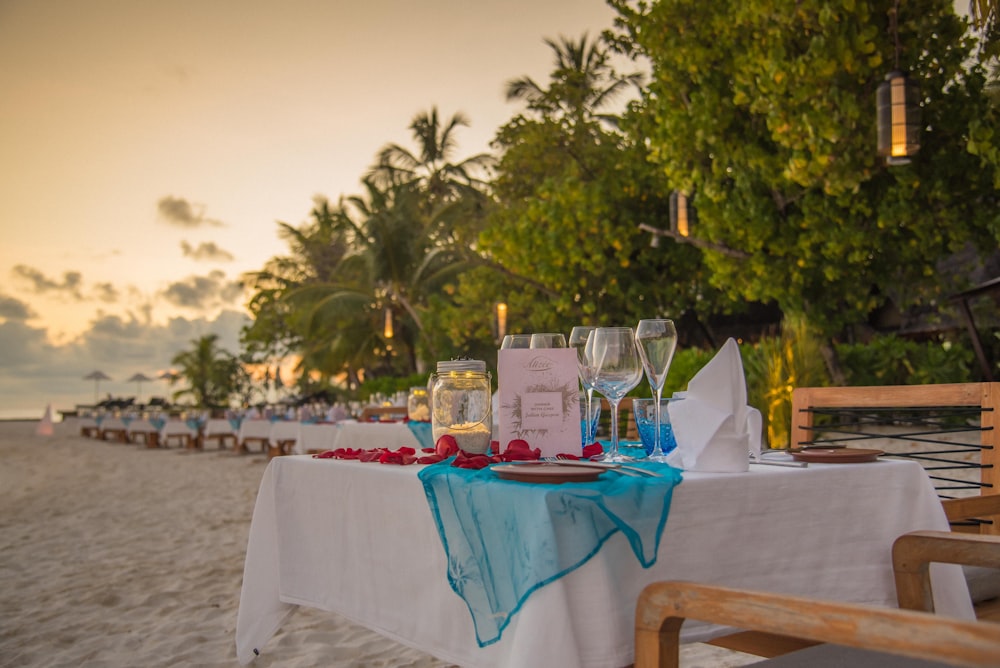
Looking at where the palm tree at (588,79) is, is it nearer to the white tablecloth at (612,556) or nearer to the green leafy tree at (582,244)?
the green leafy tree at (582,244)

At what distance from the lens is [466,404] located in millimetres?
1780

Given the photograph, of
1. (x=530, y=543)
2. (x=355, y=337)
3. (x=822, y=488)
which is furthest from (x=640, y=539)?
(x=355, y=337)

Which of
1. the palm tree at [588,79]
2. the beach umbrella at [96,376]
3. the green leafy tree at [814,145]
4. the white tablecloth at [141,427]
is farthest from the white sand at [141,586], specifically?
the beach umbrella at [96,376]

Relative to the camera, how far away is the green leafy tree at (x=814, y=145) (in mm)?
7578

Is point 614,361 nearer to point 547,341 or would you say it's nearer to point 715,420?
point 547,341

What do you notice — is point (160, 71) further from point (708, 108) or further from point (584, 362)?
point (584, 362)

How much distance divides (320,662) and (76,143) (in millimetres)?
15968

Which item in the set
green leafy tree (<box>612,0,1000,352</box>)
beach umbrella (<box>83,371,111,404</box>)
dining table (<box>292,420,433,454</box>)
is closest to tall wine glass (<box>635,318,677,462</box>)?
dining table (<box>292,420,433,454</box>)

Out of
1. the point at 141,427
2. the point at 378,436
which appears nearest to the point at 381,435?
the point at 378,436

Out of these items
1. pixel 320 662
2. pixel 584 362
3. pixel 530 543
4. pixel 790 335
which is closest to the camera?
pixel 530 543

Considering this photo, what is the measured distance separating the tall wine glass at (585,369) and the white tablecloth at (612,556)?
0.41 meters

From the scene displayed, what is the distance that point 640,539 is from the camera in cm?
127

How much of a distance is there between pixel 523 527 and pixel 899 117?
5.85m

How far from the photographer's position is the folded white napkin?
4.86ft
